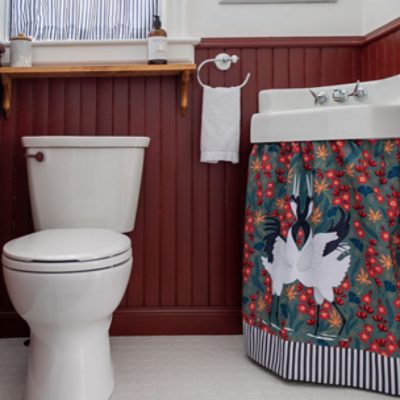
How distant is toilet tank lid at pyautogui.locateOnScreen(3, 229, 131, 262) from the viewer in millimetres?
1144

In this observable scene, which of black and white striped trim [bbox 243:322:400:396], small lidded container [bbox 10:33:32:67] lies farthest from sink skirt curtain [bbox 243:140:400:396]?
small lidded container [bbox 10:33:32:67]

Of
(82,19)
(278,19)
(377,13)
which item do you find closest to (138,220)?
(82,19)

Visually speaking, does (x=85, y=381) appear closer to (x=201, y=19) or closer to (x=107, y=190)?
(x=107, y=190)

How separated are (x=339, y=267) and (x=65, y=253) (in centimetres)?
82

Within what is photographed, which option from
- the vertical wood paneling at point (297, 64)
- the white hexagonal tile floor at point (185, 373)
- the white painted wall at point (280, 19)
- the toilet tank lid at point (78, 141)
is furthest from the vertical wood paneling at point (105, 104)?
the white hexagonal tile floor at point (185, 373)

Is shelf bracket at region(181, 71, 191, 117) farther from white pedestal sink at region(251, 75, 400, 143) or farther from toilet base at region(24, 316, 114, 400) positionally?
toilet base at region(24, 316, 114, 400)

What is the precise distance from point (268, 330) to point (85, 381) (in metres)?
0.62

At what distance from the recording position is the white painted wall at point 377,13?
174cm

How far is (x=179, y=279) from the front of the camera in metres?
1.94

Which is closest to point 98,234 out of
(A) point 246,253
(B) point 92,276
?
(B) point 92,276

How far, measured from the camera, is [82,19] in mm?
2021

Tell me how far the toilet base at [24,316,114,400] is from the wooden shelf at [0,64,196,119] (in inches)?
40.6

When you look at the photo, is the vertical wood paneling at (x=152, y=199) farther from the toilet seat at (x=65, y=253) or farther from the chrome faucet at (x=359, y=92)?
the chrome faucet at (x=359, y=92)

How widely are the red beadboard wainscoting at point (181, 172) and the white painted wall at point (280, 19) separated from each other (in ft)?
0.16
